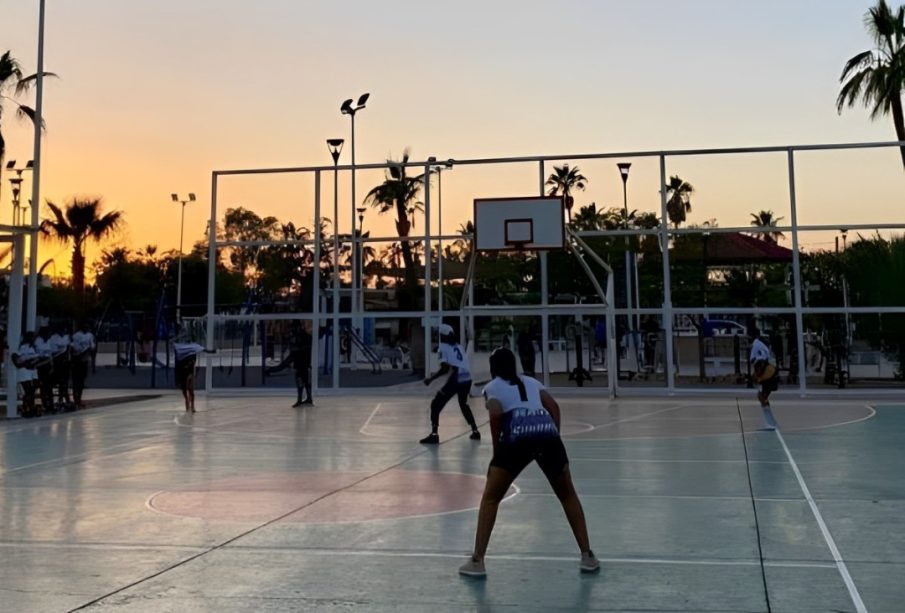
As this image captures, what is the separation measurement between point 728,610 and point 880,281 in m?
23.4

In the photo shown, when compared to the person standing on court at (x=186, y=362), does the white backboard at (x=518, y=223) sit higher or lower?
higher

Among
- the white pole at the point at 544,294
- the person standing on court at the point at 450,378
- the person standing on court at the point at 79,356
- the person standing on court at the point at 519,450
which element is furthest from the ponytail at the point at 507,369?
the white pole at the point at 544,294

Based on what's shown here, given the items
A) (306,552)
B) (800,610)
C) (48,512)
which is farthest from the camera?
(48,512)

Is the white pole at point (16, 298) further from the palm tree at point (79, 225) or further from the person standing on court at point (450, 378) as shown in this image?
the palm tree at point (79, 225)

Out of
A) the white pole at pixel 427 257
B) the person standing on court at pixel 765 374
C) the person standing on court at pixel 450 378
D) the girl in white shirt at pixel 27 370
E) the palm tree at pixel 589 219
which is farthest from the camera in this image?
the palm tree at pixel 589 219

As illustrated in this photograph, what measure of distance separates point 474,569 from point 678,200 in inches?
859

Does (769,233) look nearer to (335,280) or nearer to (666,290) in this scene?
(666,290)

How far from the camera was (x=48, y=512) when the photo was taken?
341 inches

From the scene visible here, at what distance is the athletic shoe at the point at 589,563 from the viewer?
20.5ft

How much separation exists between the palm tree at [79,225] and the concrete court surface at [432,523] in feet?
142

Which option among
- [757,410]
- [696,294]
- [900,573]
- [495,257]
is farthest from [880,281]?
[900,573]

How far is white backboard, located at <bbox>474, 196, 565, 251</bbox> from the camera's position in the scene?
23031mm

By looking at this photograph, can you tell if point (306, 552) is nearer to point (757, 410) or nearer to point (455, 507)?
point (455, 507)

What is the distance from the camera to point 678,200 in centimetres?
2639
